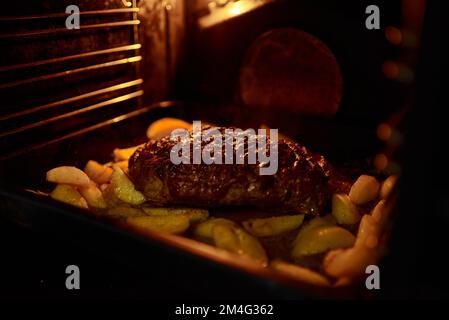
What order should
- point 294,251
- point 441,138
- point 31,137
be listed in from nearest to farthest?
1. point 441,138
2. point 294,251
3. point 31,137

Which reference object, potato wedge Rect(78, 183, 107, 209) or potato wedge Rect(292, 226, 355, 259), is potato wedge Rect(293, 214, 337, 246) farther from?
potato wedge Rect(78, 183, 107, 209)

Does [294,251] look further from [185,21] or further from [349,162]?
[185,21]

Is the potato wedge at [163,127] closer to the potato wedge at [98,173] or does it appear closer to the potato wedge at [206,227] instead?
the potato wedge at [98,173]

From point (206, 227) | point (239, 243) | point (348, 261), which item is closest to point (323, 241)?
point (348, 261)

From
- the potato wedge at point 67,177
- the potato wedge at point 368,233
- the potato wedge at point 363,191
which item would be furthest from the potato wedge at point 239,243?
the potato wedge at point 67,177

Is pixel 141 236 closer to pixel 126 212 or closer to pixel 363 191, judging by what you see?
pixel 126 212

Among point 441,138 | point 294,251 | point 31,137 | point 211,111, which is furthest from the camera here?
point 211,111

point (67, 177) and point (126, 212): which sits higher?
point (67, 177)

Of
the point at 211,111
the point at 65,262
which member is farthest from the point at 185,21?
the point at 65,262
